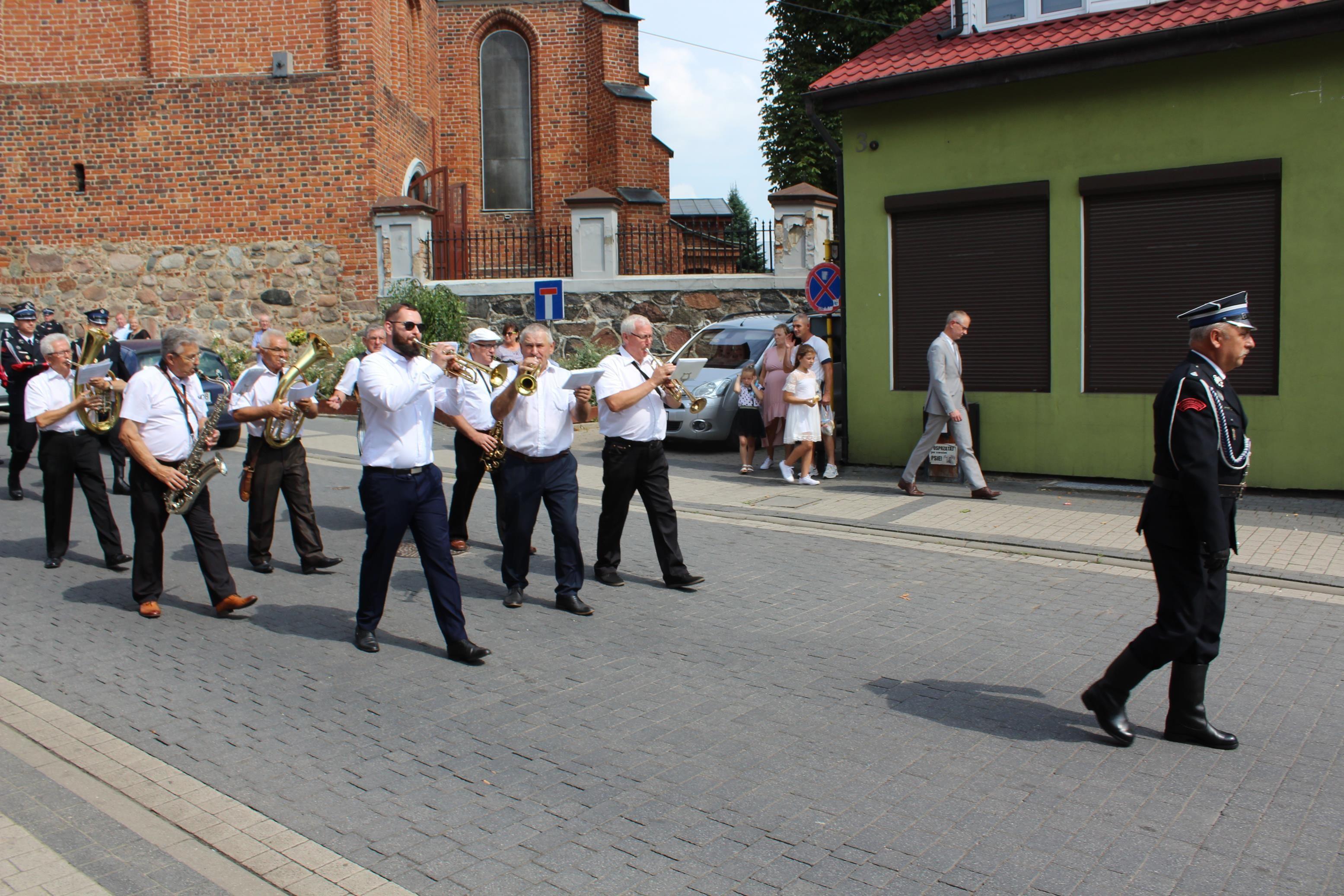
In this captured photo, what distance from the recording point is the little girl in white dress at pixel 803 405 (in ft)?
40.3

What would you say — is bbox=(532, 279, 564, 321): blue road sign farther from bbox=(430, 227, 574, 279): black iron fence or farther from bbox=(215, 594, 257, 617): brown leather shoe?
bbox=(215, 594, 257, 617): brown leather shoe

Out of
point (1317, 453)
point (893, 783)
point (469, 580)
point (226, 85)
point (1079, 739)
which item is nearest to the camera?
point (893, 783)

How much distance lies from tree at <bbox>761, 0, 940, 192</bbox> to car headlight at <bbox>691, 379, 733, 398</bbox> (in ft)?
38.1

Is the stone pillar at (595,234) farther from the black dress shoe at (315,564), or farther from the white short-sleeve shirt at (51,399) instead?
the black dress shoe at (315,564)

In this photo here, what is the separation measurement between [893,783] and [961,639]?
2.16 m

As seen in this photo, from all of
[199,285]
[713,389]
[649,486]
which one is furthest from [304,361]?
[199,285]

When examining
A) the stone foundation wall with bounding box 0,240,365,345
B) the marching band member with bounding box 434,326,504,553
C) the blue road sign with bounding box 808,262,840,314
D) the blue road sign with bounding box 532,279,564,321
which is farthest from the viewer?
the stone foundation wall with bounding box 0,240,365,345

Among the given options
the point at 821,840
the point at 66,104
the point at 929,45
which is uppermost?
the point at 66,104

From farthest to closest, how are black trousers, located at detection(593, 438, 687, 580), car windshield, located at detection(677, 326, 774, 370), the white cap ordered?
car windshield, located at detection(677, 326, 774, 370) < the white cap < black trousers, located at detection(593, 438, 687, 580)

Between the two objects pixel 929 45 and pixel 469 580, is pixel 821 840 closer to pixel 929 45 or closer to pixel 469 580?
pixel 469 580

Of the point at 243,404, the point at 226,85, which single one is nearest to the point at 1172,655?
the point at 243,404

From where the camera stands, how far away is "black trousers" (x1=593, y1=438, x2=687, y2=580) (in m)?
7.72

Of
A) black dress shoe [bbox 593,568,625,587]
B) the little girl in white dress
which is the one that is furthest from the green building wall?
black dress shoe [bbox 593,568,625,587]

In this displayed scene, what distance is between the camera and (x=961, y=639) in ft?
21.3
